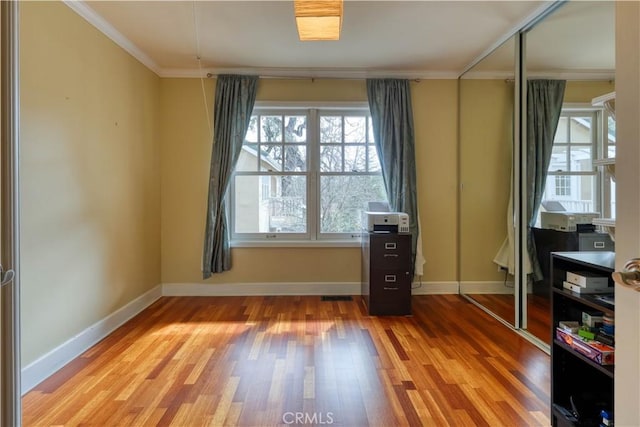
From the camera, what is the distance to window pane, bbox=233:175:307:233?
4.03 m

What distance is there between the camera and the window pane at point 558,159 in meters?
2.49

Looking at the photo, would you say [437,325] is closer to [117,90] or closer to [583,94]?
[583,94]

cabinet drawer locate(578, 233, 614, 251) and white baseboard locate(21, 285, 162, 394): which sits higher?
cabinet drawer locate(578, 233, 614, 251)

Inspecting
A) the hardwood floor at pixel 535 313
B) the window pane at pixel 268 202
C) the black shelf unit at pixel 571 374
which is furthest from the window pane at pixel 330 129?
the black shelf unit at pixel 571 374

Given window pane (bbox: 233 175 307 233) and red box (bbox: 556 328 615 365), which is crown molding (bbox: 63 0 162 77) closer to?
window pane (bbox: 233 175 307 233)

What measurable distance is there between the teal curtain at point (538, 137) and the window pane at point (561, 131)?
0.04m

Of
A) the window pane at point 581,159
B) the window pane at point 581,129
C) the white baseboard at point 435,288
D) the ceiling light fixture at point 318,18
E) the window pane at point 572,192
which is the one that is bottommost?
the white baseboard at point 435,288

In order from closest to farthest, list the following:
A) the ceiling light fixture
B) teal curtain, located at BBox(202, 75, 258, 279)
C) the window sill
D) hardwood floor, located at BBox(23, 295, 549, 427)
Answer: hardwood floor, located at BBox(23, 295, 549, 427) < the ceiling light fixture < teal curtain, located at BBox(202, 75, 258, 279) < the window sill

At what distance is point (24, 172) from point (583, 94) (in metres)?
3.52

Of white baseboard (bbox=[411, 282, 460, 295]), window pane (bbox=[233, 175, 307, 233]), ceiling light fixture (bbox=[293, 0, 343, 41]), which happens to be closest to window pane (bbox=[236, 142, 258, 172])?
window pane (bbox=[233, 175, 307, 233])

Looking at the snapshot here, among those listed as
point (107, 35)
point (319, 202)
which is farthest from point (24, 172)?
point (319, 202)

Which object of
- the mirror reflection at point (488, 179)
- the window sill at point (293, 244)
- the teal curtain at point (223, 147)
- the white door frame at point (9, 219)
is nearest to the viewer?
the white door frame at point (9, 219)

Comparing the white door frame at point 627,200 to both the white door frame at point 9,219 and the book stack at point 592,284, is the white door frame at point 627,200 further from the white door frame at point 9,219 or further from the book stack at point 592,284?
the white door frame at point 9,219

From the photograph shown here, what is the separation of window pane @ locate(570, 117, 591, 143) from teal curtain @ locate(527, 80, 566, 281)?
0.68 ft
